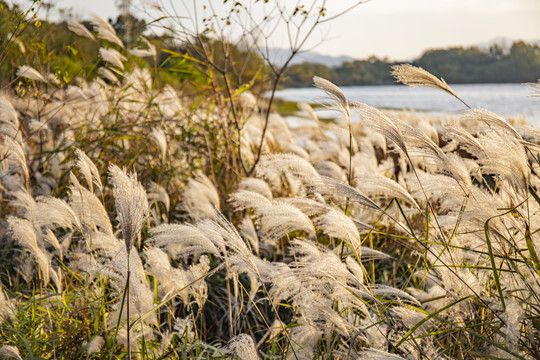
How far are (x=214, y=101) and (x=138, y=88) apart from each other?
736 millimetres

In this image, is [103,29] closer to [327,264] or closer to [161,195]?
[161,195]

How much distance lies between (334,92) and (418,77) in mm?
305

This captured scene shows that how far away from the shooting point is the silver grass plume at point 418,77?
1874mm

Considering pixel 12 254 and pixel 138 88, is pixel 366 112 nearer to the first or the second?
pixel 12 254

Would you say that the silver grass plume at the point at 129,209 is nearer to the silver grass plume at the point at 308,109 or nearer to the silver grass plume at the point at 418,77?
the silver grass plume at the point at 418,77

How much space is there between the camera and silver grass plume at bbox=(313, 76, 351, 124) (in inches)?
78.1

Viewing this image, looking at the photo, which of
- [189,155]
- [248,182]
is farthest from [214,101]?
[248,182]

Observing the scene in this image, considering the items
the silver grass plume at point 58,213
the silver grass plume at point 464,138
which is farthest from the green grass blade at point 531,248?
the silver grass plume at point 58,213

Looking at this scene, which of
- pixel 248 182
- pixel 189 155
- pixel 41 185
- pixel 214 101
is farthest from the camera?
pixel 214 101

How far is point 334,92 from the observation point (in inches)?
78.2

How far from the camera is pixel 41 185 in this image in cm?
400

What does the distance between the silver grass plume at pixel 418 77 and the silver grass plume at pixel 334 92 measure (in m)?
0.20

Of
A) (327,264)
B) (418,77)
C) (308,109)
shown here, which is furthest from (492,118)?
(308,109)

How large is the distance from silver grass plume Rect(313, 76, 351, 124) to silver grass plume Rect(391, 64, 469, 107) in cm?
20
